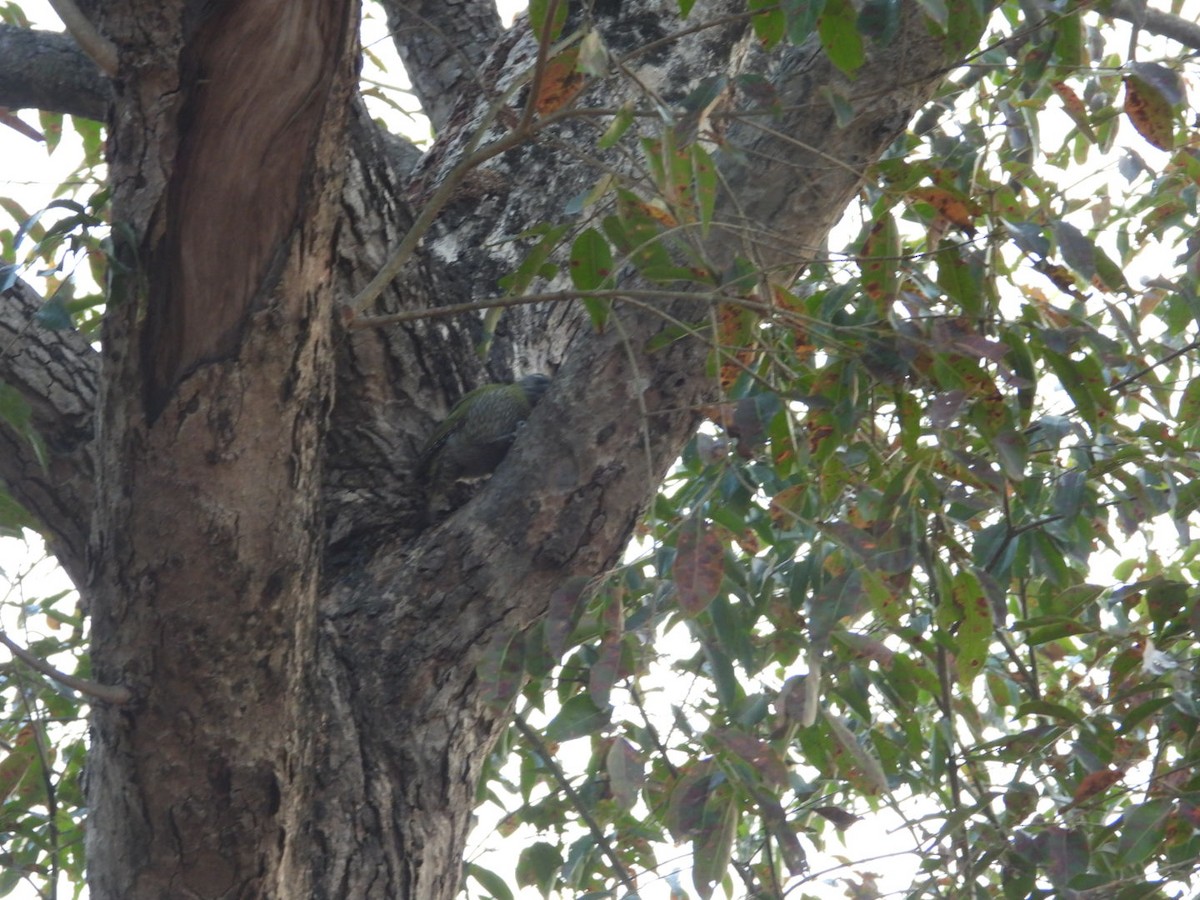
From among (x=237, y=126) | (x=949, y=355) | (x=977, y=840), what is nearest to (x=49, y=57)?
(x=237, y=126)

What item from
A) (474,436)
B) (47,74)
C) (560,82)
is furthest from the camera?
(47,74)

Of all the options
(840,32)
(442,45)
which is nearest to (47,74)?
(442,45)

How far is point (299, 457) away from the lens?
1240mm

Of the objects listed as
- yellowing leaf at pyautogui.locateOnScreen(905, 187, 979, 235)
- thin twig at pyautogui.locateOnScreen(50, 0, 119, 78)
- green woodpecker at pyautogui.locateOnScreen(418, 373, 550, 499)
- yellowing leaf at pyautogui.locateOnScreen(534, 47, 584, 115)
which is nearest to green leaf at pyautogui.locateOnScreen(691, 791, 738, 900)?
green woodpecker at pyautogui.locateOnScreen(418, 373, 550, 499)

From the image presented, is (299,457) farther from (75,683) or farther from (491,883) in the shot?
(491,883)

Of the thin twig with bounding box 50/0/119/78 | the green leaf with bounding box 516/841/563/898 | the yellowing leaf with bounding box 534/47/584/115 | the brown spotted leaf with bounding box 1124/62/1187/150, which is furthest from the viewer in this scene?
the green leaf with bounding box 516/841/563/898

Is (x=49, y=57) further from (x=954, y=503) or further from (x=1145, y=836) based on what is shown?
(x=1145, y=836)

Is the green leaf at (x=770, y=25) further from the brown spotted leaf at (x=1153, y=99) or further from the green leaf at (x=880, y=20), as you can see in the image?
the brown spotted leaf at (x=1153, y=99)

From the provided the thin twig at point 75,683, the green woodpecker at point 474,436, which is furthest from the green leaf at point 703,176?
the thin twig at point 75,683

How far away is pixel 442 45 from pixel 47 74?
34.8 inches

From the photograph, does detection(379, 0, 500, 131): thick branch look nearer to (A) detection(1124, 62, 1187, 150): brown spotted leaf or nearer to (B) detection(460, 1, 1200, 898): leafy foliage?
(B) detection(460, 1, 1200, 898): leafy foliage

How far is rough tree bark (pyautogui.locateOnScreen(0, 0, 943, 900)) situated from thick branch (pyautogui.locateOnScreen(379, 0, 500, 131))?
950 millimetres

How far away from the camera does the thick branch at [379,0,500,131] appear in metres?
2.65

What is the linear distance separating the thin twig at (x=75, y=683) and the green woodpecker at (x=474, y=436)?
22.6 inches
